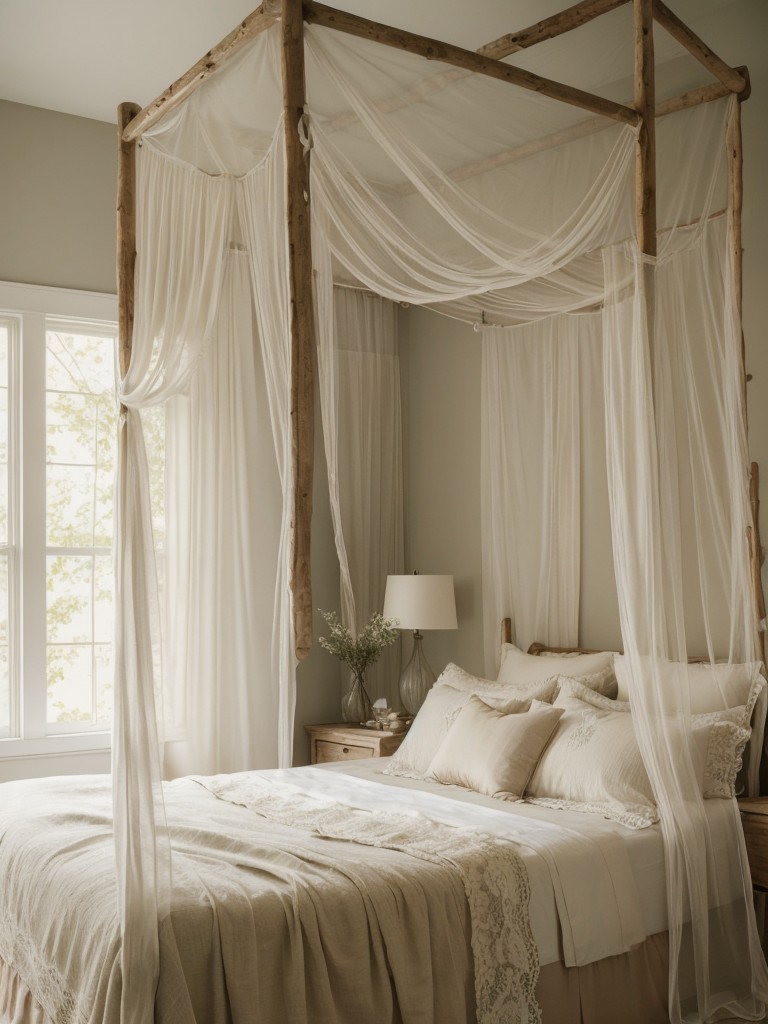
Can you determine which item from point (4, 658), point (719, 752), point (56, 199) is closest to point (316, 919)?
point (719, 752)

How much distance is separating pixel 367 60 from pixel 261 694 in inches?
121

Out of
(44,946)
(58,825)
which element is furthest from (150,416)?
(44,946)

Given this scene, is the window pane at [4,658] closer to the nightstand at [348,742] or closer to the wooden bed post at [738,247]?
the nightstand at [348,742]

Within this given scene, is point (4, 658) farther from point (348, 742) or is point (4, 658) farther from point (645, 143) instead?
point (645, 143)

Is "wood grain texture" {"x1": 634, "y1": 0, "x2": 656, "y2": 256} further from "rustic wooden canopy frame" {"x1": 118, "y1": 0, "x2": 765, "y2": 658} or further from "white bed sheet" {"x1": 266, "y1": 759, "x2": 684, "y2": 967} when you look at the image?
"white bed sheet" {"x1": 266, "y1": 759, "x2": 684, "y2": 967}

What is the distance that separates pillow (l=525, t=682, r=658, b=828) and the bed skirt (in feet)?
1.32

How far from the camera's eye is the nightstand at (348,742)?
4.95 meters

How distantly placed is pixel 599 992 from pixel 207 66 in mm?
2958

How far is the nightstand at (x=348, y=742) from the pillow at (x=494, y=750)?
884mm

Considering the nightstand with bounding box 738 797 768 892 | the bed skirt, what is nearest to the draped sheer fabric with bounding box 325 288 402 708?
the nightstand with bounding box 738 797 768 892

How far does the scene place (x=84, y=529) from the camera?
5.02 meters

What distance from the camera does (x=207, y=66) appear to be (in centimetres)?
321

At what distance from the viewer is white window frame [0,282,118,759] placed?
4.76 metres

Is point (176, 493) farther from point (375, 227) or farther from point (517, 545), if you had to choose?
point (375, 227)
